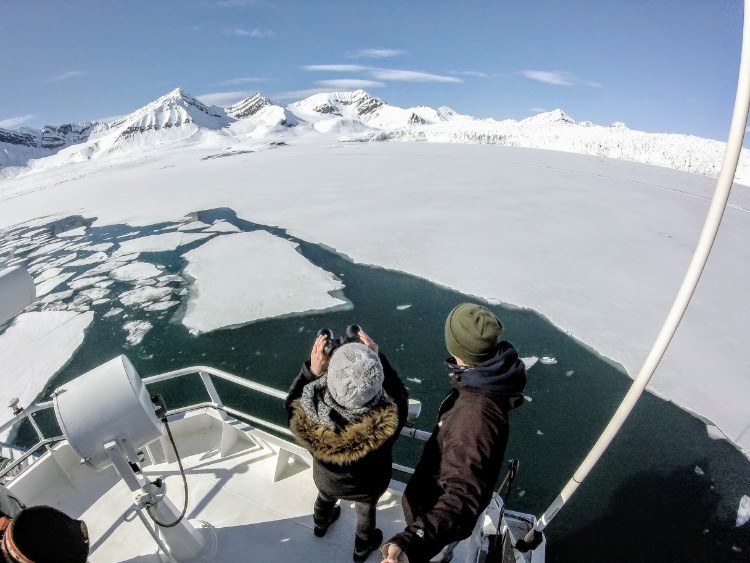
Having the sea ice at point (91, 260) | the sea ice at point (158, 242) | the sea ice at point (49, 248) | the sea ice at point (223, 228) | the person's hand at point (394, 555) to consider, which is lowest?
the sea ice at point (49, 248)

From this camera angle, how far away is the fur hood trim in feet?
4.74

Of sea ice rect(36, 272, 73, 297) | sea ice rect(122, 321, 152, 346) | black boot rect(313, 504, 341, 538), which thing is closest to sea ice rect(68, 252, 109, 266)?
sea ice rect(36, 272, 73, 297)

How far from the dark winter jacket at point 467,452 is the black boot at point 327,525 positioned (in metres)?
0.95

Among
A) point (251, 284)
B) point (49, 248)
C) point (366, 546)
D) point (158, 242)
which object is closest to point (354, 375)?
point (366, 546)

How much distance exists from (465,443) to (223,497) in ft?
6.37

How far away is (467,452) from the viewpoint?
1295 mm

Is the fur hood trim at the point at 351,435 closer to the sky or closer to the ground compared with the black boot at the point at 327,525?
closer to the sky

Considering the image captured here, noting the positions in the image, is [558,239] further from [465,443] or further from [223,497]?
[465,443]

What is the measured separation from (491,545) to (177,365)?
497 centimetres

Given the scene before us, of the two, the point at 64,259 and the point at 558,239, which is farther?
the point at 64,259

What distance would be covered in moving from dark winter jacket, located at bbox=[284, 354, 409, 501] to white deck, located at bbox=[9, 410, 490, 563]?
2.54 ft

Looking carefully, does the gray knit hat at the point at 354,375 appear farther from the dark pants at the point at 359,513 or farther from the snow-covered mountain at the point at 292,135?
the snow-covered mountain at the point at 292,135

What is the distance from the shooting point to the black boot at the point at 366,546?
207 centimetres

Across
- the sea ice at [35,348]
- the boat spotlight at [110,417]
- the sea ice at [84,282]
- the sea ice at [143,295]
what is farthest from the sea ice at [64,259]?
the boat spotlight at [110,417]
